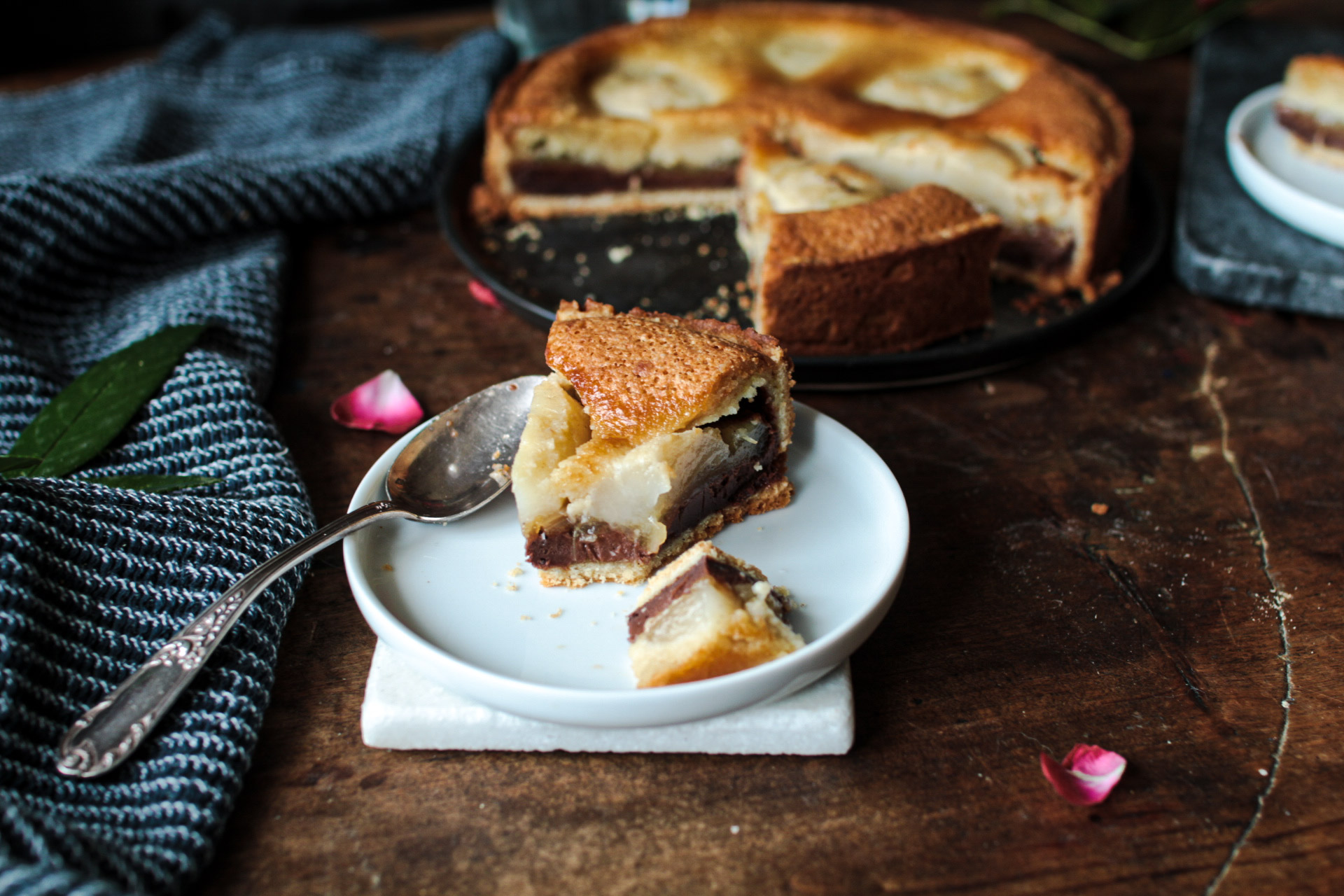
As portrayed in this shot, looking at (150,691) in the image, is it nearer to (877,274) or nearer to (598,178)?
(877,274)

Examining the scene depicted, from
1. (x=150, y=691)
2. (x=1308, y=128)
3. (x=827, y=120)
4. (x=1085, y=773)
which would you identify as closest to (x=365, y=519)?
(x=150, y=691)

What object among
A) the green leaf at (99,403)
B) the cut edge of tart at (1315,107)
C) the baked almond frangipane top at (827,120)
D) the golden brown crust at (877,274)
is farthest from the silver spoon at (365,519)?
the cut edge of tart at (1315,107)

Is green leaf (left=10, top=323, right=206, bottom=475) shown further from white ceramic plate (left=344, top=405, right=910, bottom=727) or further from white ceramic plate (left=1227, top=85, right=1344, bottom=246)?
white ceramic plate (left=1227, top=85, right=1344, bottom=246)

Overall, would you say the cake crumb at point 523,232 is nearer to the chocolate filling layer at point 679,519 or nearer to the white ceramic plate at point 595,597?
the white ceramic plate at point 595,597

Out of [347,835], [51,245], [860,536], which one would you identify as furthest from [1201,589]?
[51,245]

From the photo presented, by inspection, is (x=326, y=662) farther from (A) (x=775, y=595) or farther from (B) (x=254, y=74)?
(B) (x=254, y=74)
